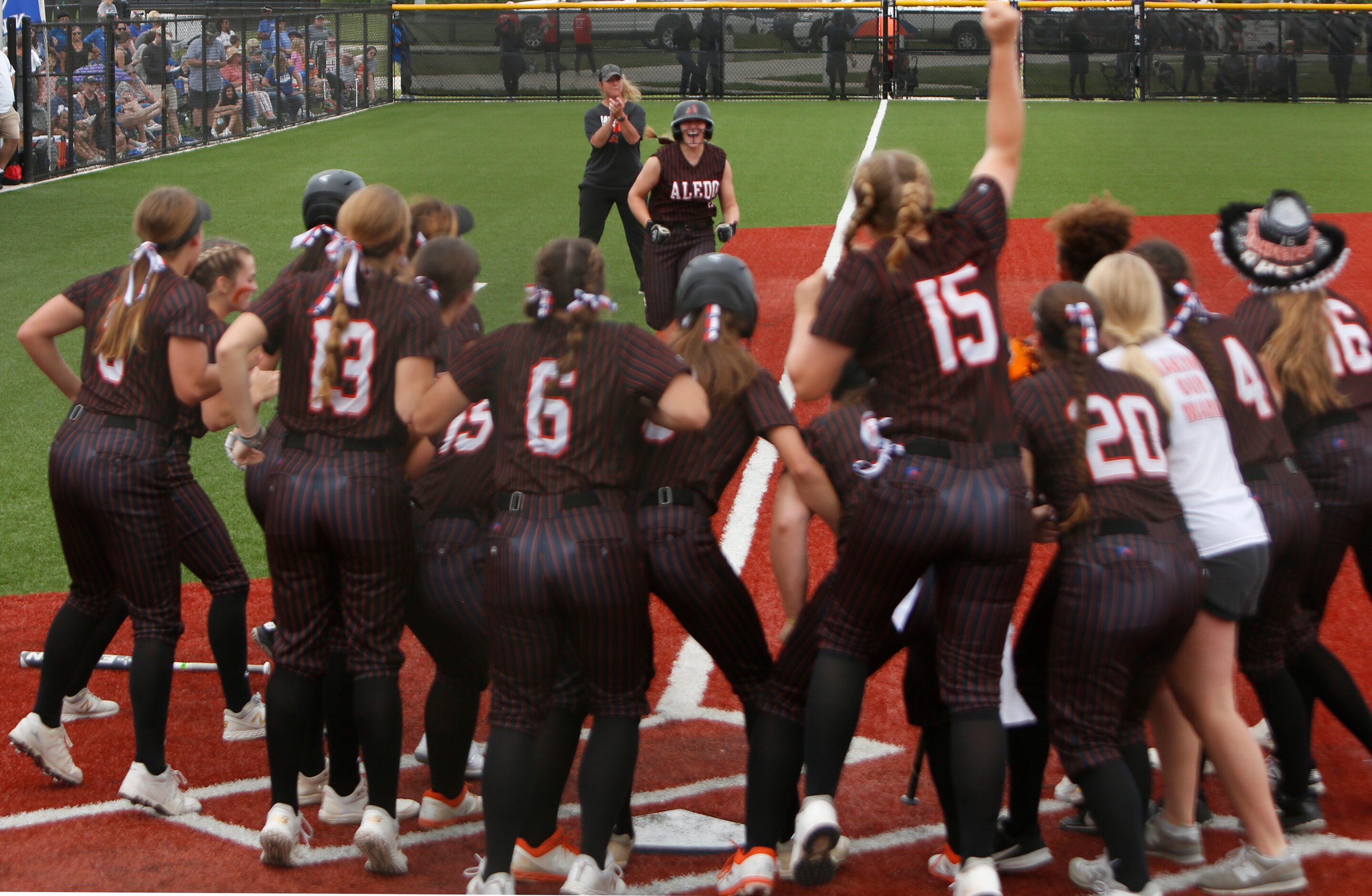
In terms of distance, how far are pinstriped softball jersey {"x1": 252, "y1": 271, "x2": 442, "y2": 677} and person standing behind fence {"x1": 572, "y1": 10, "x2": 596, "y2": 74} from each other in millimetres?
27792

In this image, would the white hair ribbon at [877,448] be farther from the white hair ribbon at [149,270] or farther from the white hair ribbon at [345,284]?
the white hair ribbon at [149,270]

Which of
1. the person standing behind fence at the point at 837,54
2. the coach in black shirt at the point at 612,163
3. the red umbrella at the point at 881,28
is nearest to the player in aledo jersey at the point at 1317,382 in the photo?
the coach in black shirt at the point at 612,163

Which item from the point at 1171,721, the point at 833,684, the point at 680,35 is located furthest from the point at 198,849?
the point at 680,35

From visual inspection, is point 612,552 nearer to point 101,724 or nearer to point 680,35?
point 101,724

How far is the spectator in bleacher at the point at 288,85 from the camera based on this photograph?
26.1 metres

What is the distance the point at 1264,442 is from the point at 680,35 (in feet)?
90.4

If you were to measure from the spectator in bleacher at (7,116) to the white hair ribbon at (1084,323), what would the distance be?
1500 cm

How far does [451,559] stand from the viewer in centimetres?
465

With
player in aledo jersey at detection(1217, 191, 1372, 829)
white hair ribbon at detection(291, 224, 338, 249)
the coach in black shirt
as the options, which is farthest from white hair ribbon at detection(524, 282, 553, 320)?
the coach in black shirt

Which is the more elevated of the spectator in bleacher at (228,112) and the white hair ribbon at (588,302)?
the spectator in bleacher at (228,112)

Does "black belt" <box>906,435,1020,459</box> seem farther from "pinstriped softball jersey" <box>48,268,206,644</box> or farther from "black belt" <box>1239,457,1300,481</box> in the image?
"pinstriped softball jersey" <box>48,268,206,644</box>

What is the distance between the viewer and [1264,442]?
15.0 ft

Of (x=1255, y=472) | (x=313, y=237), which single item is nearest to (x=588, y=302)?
(x=313, y=237)

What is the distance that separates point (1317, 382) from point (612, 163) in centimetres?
872
